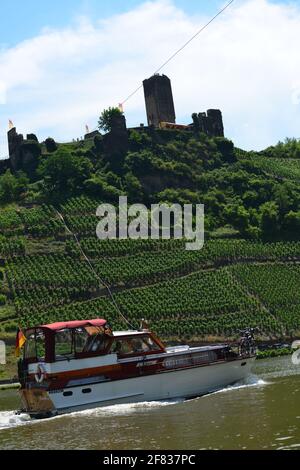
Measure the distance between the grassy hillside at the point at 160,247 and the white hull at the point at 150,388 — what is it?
33691 mm

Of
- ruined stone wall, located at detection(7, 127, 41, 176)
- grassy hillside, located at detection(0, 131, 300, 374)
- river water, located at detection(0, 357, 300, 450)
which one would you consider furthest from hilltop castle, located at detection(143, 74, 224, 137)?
river water, located at detection(0, 357, 300, 450)

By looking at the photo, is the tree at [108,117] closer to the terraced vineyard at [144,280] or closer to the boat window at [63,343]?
the terraced vineyard at [144,280]

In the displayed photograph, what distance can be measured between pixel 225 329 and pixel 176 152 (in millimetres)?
49705

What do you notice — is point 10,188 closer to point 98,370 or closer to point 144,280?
point 144,280

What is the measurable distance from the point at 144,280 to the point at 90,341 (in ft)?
156

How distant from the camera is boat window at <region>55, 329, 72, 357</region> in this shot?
35.8 metres

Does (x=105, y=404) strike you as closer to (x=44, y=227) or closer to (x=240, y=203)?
(x=44, y=227)

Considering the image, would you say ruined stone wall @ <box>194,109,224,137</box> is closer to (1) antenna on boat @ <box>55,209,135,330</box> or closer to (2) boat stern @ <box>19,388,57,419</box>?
(1) antenna on boat @ <box>55,209,135,330</box>

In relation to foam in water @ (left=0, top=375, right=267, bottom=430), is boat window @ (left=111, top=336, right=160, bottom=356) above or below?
above

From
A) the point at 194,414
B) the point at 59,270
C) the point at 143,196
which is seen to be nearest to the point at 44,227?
the point at 59,270

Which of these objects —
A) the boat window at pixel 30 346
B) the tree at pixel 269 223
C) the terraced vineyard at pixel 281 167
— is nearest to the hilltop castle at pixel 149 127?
the terraced vineyard at pixel 281 167

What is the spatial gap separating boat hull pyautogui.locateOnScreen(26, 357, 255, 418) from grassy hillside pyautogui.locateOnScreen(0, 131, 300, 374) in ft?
111

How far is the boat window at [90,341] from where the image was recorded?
36.1m

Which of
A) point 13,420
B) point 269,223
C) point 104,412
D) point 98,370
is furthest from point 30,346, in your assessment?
point 269,223
